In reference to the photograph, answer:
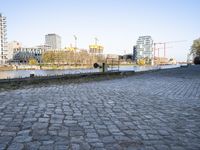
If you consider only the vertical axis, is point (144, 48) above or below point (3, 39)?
below

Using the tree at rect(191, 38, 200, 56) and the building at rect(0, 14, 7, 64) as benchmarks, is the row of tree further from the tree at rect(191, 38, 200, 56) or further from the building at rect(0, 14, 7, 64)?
the tree at rect(191, 38, 200, 56)

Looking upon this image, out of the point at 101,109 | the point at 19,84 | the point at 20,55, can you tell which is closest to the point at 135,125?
the point at 101,109

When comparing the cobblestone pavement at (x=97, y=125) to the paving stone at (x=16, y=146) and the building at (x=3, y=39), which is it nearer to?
the paving stone at (x=16, y=146)

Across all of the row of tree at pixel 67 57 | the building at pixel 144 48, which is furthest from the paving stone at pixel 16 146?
the building at pixel 144 48

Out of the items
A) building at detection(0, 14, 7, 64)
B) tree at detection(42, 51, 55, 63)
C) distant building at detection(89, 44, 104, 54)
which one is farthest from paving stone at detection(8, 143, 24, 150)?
distant building at detection(89, 44, 104, 54)

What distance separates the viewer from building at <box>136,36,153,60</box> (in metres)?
170

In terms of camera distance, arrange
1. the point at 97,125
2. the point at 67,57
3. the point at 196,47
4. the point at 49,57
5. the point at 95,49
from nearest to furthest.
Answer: the point at 97,125
the point at 196,47
the point at 49,57
the point at 67,57
the point at 95,49

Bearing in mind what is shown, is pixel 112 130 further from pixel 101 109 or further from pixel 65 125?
pixel 101 109

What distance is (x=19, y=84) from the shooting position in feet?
44.9

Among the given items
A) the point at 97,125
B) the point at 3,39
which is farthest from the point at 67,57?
the point at 97,125

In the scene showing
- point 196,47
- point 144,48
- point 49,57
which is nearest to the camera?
point 196,47

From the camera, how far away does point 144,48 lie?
176375 mm

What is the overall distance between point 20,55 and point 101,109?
17987 centimetres

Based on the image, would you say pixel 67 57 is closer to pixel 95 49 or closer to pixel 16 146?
A: pixel 95 49
